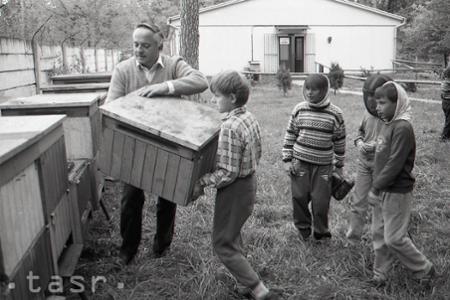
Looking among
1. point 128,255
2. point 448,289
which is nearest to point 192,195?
point 128,255

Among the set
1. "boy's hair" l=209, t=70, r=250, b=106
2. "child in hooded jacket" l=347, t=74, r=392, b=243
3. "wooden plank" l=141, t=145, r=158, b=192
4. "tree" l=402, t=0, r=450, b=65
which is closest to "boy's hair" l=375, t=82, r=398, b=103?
"child in hooded jacket" l=347, t=74, r=392, b=243

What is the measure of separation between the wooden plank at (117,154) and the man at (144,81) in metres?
0.53

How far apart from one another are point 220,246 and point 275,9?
90.5 feet

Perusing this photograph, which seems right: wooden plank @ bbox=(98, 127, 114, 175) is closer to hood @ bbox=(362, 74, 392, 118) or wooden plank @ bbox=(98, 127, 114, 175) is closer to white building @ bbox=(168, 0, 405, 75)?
hood @ bbox=(362, 74, 392, 118)

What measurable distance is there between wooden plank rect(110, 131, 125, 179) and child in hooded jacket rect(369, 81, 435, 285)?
5.96ft

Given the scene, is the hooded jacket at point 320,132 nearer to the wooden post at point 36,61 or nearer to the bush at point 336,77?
the wooden post at point 36,61

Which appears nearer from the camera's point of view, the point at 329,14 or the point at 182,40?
the point at 182,40

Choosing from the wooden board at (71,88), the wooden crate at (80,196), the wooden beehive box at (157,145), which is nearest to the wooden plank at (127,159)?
the wooden beehive box at (157,145)

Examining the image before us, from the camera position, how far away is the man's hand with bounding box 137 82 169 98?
12.0 ft

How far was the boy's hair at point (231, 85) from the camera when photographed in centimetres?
325

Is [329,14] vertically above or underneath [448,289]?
above

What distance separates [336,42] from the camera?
30047 millimetres

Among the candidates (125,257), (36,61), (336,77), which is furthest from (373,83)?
(336,77)

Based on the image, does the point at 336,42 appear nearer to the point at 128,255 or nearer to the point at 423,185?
the point at 423,185
